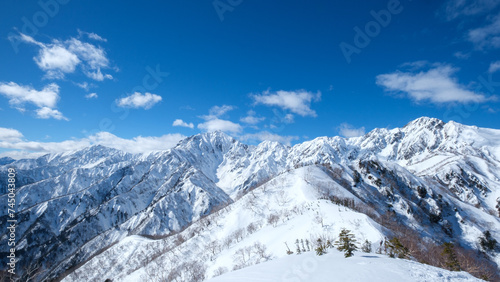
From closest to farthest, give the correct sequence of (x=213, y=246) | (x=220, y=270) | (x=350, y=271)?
(x=350, y=271), (x=220, y=270), (x=213, y=246)

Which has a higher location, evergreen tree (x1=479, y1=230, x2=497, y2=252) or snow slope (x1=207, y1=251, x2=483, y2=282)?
snow slope (x1=207, y1=251, x2=483, y2=282)

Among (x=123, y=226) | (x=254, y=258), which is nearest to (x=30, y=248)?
(x=123, y=226)

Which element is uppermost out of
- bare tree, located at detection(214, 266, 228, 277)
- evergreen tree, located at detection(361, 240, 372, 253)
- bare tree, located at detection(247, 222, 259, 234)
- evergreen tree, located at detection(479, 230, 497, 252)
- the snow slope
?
bare tree, located at detection(247, 222, 259, 234)

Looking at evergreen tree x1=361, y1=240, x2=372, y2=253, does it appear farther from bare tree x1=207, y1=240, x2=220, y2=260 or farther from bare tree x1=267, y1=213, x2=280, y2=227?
bare tree x1=207, y1=240, x2=220, y2=260

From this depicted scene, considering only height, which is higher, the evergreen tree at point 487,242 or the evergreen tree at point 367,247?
the evergreen tree at point 367,247

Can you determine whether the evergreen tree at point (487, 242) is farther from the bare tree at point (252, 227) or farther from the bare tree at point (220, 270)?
the bare tree at point (220, 270)

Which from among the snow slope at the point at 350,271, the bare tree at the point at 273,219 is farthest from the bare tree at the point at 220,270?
the snow slope at the point at 350,271

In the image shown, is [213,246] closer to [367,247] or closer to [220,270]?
[220,270]

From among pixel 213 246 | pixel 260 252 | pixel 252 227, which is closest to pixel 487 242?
pixel 252 227

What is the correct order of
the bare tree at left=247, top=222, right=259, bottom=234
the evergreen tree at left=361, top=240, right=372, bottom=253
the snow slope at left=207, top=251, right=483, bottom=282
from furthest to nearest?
1. the bare tree at left=247, top=222, right=259, bottom=234
2. the evergreen tree at left=361, top=240, right=372, bottom=253
3. the snow slope at left=207, top=251, right=483, bottom=282

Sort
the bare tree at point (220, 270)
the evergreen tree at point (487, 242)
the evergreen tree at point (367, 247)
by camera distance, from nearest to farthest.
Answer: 1. the evergreen tree at point (367, 247)
2. the bare tree at point (220, 270)
3. the evergreen tree at point (487, 242)

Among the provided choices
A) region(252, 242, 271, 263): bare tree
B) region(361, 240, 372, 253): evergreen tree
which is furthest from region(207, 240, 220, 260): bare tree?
Answer: region(361, 240, 372, 253): evergreen tree

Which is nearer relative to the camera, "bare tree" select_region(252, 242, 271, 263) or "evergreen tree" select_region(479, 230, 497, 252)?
"bare tree" select_region(252, 242, 271, 263)
